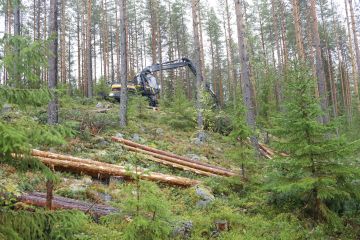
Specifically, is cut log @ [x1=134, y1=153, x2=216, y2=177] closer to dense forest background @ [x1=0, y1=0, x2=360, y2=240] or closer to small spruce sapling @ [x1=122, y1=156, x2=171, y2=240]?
dense forest background @ [x1=0, y1=0, x2=360, y2=240]

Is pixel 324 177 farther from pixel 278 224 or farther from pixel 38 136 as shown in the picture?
pixel 38 136

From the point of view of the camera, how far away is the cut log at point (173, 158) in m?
12.1

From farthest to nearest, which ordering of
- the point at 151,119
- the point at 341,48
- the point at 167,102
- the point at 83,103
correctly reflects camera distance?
the point at 341,48 < the point at 167,102 < the point at 83,103 < the point at 151,119

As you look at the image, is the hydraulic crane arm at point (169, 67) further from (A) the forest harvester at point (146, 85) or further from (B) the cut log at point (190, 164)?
(B) the cut log at point (190, 164)

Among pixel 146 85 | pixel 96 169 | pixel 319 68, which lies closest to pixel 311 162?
pixel 96 169

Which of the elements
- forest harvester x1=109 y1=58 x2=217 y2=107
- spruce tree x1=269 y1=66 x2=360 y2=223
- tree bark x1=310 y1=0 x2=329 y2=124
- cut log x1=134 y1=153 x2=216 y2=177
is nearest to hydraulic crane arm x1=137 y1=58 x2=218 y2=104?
forest harvester x1=109 y1=58 x2=217 y2=107

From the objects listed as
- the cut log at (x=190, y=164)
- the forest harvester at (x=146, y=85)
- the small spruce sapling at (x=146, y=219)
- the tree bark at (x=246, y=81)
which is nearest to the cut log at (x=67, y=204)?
the small spruce sapling at (x=146, y=219)

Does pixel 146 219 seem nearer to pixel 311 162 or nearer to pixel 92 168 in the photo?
pixel 311 162

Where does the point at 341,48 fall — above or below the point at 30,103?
above

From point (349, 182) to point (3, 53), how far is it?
7.62 meters

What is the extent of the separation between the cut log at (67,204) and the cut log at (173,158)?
5196mm

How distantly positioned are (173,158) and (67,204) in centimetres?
602

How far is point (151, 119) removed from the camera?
69.3ft

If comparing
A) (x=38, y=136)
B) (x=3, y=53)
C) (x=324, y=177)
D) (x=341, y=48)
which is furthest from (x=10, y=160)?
(x=341, y=48)
